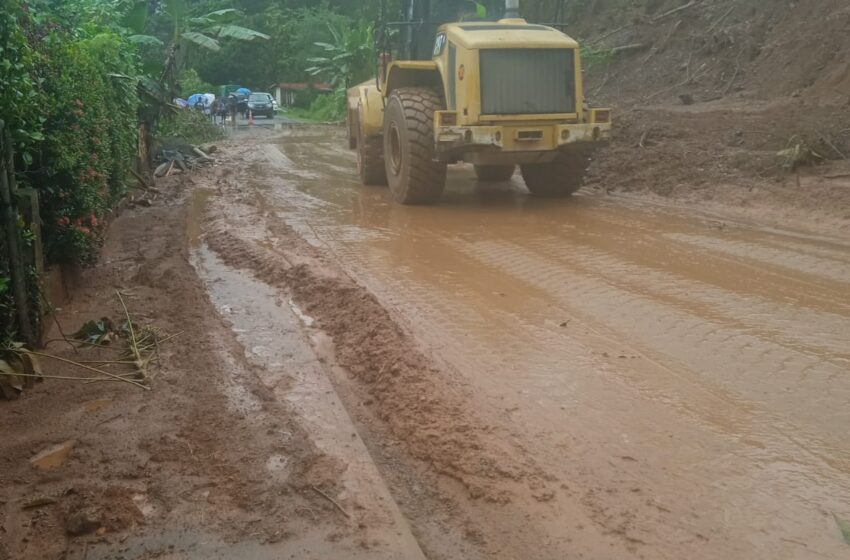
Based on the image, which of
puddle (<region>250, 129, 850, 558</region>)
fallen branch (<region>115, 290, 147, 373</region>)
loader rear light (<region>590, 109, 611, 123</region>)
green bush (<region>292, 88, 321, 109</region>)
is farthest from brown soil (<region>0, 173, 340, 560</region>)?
green bush (<region>292, 88, 321, 109</region>)

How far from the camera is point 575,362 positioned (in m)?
5.39

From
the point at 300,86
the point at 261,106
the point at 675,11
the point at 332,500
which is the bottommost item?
the point at 332,500

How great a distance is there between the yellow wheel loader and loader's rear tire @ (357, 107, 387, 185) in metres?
1.30

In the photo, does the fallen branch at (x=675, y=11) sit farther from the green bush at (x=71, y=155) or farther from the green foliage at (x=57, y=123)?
the green bush at (x=71, y=155)

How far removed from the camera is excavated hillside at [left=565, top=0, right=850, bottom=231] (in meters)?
11.5

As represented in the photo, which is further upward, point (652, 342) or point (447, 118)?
point (447, 118)

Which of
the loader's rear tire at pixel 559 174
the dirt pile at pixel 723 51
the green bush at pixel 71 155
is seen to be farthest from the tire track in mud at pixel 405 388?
the dirt pile at pixel 723 51

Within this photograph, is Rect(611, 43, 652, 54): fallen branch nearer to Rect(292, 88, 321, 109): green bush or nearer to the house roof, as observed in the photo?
the house roof

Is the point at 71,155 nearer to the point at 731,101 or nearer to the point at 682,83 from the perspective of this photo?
the point at 731,101

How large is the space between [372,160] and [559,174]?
3343 mm

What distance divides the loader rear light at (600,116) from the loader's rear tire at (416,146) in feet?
6.68

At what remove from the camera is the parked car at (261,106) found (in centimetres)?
4378

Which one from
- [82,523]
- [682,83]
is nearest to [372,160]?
[682,83]

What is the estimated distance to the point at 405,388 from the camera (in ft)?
16.2
